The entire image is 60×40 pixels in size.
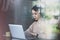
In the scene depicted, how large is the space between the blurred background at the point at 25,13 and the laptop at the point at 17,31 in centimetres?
2

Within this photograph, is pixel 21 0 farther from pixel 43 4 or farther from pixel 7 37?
pixel 7 37

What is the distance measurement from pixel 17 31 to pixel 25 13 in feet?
0.48

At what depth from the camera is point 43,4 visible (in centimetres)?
102

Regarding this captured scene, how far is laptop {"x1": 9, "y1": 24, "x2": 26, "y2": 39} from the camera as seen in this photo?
1.04 meters

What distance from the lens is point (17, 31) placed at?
105cm

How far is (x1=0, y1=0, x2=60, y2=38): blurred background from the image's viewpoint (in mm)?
1016

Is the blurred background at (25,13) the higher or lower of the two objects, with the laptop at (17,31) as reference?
higher

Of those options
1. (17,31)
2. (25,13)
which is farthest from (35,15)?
(17,31)

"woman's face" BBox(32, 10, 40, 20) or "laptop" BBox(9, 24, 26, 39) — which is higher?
"woman's face" BBox(32, 10, 40, 20)

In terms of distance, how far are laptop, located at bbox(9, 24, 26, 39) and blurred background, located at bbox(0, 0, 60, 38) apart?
0.08 feet

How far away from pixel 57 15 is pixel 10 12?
0.35 metres

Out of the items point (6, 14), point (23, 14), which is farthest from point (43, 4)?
point (6, 14)

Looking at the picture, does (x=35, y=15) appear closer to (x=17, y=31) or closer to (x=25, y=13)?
(x=25, y=13)

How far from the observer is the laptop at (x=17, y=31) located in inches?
40.9
